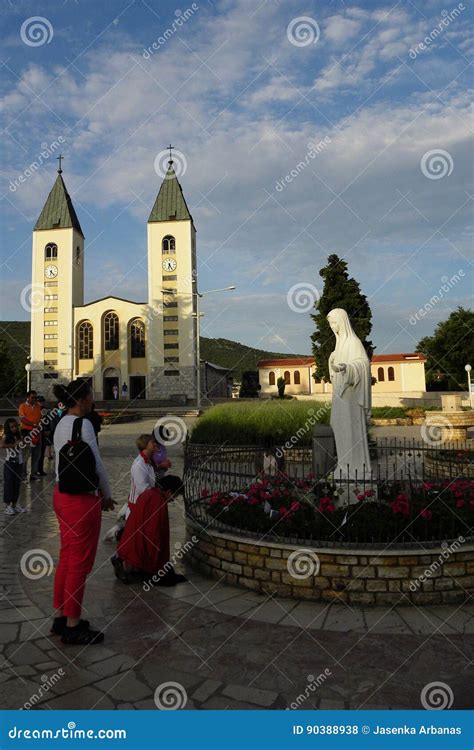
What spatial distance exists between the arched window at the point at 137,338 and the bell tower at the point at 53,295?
6.20 meters

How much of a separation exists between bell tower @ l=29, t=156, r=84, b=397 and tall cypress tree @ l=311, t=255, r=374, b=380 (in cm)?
2710

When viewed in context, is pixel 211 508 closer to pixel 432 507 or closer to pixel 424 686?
pixel 432 507

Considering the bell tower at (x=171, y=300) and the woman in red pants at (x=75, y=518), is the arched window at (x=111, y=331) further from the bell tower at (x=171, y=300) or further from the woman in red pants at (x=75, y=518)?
the woman in red pants at (x=75, y=518)

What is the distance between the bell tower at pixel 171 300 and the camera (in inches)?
1957

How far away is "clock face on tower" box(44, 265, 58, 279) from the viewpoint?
173ft

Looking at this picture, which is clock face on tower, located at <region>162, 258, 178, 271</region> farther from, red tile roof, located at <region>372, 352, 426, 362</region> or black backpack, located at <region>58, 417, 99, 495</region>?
black backpack, located at <region>58, 417, 99, 495</region>

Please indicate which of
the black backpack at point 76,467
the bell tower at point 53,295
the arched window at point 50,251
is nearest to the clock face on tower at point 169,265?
the bell tower at point 53,295

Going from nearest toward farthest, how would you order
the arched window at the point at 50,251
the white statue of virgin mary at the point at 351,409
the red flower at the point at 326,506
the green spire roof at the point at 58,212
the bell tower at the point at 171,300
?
1. the red flower at the point at 326,506
2. the white statue of virgin mary at the point at 351,409
3. the bell tower at the point at 171,300
4. the arched window at the point at 50,251
5. the green spire roof at the point at 58,212

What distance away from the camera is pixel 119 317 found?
173 feet

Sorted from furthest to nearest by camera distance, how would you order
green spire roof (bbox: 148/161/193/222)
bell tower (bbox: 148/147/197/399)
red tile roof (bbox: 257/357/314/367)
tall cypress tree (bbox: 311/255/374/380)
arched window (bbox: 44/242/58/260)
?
red tile roof (bbox: 257/357/314/367)
arched window (bbox: 44/242/58/260)
green spire roof (bbox: 148/161/193/222)
bell tower (bbox: 148/147/197/399)
tall cypress tree (bbox: 311/255/374/380)

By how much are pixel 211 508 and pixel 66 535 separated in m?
2.61

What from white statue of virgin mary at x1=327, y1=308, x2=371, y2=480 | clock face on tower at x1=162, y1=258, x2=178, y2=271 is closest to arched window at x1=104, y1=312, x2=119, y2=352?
clock face on tower at x1=162, y1=258, x2=178, y2=271

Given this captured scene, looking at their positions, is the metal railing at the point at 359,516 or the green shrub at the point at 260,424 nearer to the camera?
the metal railing at the point at 359,516

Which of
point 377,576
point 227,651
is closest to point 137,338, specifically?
point 377,576
